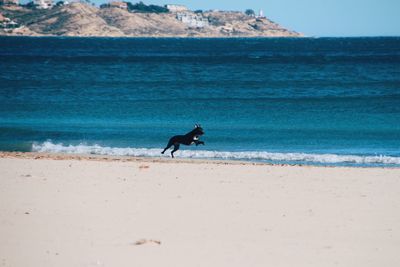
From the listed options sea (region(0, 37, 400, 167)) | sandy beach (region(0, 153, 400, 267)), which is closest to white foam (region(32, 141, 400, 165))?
sea (region(0, 37, 400, 167))

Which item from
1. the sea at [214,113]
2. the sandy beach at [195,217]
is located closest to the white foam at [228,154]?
the sea at [214,113]

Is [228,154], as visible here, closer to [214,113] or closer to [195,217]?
[195,217]

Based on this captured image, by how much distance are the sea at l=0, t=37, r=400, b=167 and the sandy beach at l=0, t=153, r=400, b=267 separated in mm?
5950

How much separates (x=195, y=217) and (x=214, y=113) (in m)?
24.2

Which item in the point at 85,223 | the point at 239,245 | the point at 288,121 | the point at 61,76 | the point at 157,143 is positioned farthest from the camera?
the point at 61,76

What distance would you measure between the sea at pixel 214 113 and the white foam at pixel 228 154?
29 millimetres

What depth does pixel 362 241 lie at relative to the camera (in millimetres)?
9656

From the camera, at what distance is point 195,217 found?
1093 centimetres

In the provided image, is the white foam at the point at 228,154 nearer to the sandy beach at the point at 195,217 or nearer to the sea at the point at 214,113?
the sea at the point at 214,113

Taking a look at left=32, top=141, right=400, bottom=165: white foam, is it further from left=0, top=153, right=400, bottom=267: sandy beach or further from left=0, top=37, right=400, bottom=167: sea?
left=0, top=153, right=400, bottom=267: sandy beach

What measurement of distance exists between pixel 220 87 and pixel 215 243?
3986 cm

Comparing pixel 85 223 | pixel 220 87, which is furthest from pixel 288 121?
pixel 85 223

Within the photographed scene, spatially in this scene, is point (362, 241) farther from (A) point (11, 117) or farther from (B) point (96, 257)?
(A) point (11, 117)

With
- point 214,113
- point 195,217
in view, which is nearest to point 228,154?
point 195,217
